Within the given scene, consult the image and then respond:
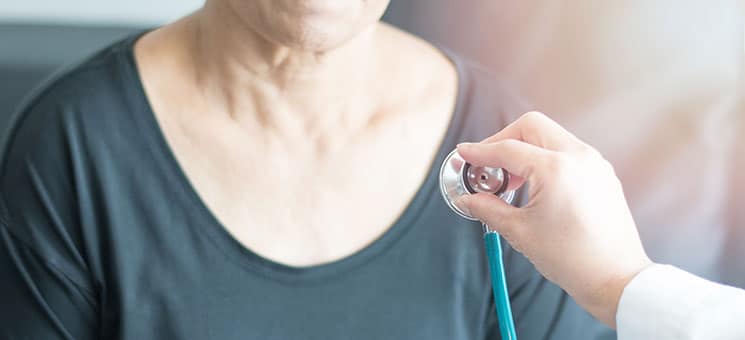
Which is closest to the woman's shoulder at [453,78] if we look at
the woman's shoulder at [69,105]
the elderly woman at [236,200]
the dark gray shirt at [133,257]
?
the elderly woman at [236,200]

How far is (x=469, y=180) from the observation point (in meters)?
0.78

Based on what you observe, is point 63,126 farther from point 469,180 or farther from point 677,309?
point 677,309

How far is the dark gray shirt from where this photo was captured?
0.99 meters

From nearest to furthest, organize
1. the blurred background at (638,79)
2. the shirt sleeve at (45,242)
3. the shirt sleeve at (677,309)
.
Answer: the shirt sleeve at (677,309), the shirt sleeve at (45,242), the blurred background at (638,79)

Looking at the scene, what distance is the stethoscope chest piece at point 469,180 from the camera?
0.77 metres

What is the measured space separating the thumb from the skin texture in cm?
28

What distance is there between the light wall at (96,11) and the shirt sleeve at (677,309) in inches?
33.2

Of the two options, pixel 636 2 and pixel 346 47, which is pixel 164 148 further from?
pixel 636 2

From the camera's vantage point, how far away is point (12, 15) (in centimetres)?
134

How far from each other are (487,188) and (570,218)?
78 millimetres

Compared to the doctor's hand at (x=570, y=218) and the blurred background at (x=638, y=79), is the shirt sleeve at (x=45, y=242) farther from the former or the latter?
the doctor's hand at (x=570, y=218)

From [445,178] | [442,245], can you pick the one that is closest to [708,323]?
[445,178]

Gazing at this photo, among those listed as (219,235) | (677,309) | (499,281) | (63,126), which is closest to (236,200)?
(219,235)

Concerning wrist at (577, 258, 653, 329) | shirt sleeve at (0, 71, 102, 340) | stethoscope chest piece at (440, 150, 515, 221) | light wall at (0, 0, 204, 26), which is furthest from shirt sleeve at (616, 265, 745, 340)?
light wall at (0, 0, 204, 26)
